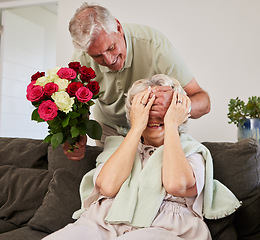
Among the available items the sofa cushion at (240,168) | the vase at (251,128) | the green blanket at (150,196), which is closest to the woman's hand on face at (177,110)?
the green blanket at (150,196)

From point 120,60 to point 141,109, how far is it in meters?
0.47

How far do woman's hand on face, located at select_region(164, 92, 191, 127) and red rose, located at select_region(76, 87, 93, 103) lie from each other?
0.39m

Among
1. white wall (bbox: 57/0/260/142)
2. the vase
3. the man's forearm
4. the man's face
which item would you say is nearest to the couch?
the man's forearm

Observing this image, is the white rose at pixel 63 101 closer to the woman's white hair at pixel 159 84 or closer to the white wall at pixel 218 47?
the woman's white hair at pixel 159 84

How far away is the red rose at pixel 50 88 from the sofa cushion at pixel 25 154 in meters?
0.95

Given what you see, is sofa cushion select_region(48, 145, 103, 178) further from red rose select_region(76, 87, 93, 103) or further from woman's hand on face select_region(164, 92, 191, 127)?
woman's hand on face select_region(164, 92, 191, 127)

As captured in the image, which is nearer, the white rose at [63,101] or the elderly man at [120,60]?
the white rose at [63,101]

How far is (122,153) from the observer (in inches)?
65.8

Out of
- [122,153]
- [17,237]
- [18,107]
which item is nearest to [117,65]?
[122,153]

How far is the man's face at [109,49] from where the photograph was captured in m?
1.89

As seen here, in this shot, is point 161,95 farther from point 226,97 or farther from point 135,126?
point 226,97

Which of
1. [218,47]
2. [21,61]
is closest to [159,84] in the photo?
[218,47]

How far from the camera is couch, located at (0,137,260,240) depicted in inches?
71.7

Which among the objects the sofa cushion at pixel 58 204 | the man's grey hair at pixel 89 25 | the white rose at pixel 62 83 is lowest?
the sofa cushion at pixel 58 204
